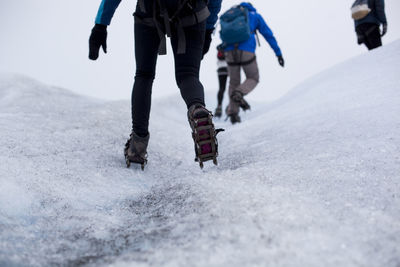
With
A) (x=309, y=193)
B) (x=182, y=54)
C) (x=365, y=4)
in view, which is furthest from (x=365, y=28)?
(x=309, y=193)

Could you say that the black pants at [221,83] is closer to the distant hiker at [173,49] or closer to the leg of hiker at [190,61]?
the distant hiker at [173,49]

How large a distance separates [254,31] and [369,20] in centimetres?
203

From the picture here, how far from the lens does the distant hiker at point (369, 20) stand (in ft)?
17.1

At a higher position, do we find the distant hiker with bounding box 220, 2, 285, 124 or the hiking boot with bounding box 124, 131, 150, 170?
the distant hiker with bounding box 220, 2, 285, 124

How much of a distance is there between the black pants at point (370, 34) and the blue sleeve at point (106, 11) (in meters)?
4.93

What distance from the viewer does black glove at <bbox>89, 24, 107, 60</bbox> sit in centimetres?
197

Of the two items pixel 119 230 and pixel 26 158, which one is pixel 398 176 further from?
pixel 26 158

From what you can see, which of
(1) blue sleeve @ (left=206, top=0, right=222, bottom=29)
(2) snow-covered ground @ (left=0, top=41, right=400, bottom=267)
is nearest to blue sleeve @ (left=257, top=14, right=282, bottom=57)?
(2) snow-covered ground @ (left=0, top=41, right=400, bottom=267)

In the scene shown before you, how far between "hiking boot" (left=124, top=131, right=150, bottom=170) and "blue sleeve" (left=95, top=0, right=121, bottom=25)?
729mm

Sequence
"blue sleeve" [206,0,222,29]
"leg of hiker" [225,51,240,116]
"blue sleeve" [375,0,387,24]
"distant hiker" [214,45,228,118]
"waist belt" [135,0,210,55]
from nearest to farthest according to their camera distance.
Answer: "waist belt" [135,0,210,55] → "blue sleeve" [206,0,222,29] → "leg of hiker" [225,51,240,116] → "blue sleeve" [375,0,387,24] → "distant hiker" [214,45,228,118]

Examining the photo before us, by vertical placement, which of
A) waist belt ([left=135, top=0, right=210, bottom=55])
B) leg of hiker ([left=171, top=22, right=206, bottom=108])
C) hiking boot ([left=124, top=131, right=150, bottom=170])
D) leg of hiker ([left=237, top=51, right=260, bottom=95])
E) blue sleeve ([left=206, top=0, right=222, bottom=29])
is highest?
leg of hiker ([left=237, top=51, right=260, bottom=95])

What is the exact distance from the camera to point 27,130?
2.56 m

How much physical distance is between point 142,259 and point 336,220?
60cm

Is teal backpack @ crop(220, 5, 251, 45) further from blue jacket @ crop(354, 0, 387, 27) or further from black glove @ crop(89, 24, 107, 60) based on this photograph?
black glove @ crop(89, 24, 107, 60)
